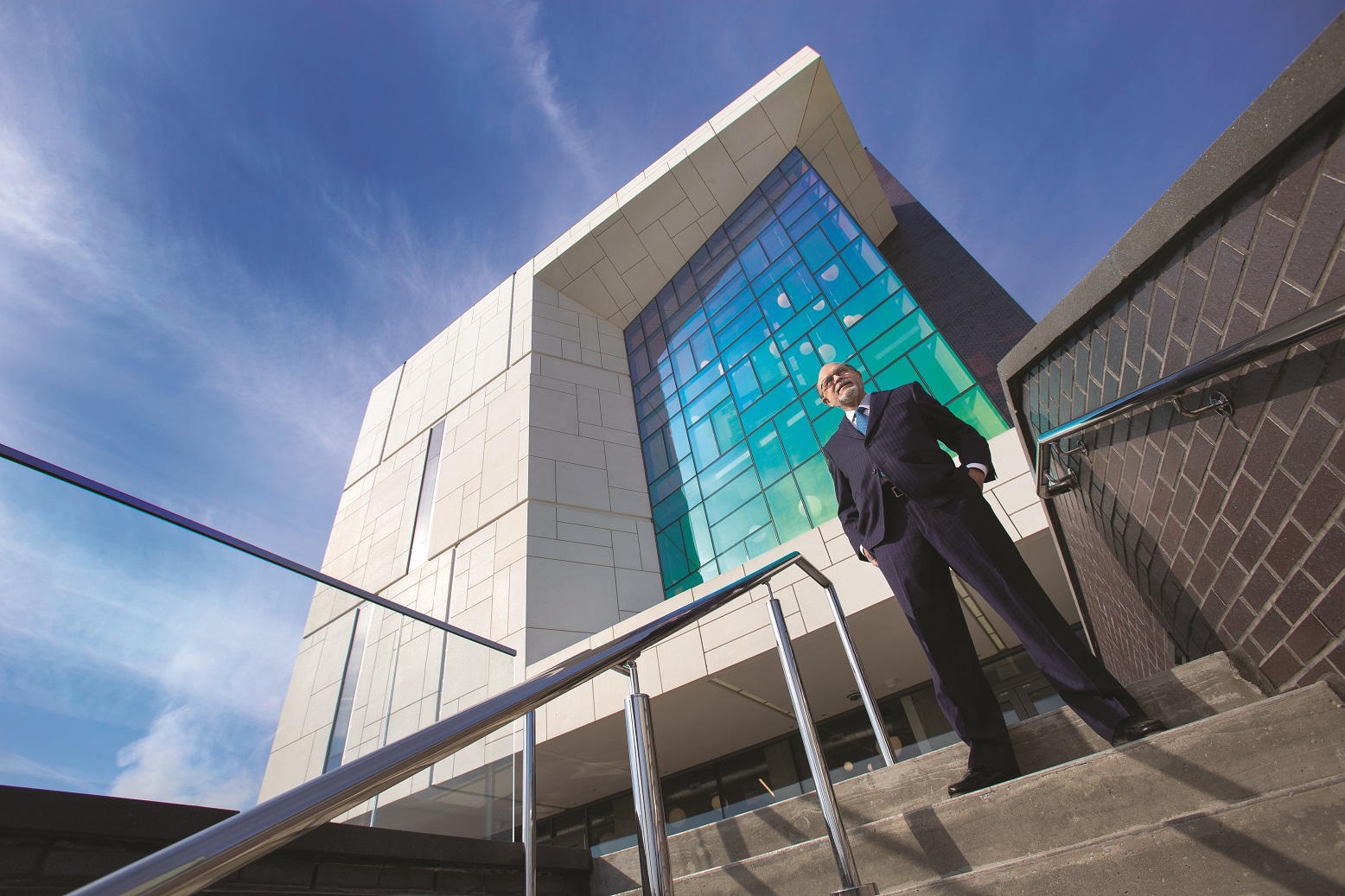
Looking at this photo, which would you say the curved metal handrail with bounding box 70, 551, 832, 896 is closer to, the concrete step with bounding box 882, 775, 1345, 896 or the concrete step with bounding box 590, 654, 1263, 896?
the concrete step with bounding box 882, 775, 1345, 896

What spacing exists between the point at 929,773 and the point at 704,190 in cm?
1113

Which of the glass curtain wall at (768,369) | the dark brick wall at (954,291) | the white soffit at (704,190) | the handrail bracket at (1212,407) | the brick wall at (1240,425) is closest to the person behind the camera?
the brick wall at (1240,425)

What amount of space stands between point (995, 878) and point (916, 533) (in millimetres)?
1004

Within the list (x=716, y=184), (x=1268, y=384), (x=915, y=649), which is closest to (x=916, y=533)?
(x=1268, y=384)

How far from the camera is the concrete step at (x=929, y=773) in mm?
1758

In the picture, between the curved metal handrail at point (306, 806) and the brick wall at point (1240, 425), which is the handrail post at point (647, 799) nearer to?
the curved metal handrail at point (306, 806)

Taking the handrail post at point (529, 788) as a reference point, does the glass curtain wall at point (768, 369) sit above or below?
above

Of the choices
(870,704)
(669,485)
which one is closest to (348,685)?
(870,704)

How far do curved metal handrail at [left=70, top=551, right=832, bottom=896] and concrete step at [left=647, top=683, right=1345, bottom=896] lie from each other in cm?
98

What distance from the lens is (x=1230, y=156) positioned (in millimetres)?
1429

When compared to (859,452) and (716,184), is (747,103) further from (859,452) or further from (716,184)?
(859,452)

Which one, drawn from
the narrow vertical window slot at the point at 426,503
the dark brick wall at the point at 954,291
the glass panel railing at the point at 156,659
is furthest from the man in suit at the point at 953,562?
the narrow vertical window slot at the point at 426,503

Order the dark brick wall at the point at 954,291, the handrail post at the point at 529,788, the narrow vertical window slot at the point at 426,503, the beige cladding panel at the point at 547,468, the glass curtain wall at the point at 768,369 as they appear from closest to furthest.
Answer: the handrail post at the point at 529,788, the beige cladding panel at the point at 547,468, the glass curtain wall at the point at 768,369, the dark brick wall at the point at 954,291, the narrow vertical window slot at the point at 426,503

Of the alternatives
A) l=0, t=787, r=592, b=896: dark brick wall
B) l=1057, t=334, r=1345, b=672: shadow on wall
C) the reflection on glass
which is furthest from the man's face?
the reflection on glass
